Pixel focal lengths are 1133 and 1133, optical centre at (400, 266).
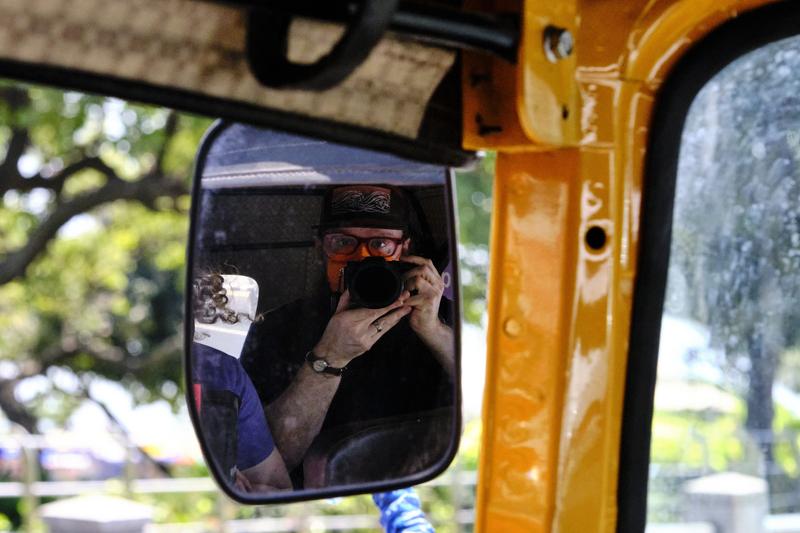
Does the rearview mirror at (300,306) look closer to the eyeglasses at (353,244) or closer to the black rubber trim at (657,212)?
the eyeglasses at (353,244)

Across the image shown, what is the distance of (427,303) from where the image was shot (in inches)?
53.4

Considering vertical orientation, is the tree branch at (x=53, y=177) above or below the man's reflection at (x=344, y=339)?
above

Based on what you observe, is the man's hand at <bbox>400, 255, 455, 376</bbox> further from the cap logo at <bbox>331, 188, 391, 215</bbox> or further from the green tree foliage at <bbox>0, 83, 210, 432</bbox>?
the green tree foliage at <bbox>0, 83, 210, 432</bbox>

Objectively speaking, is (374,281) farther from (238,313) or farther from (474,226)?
(474,226)

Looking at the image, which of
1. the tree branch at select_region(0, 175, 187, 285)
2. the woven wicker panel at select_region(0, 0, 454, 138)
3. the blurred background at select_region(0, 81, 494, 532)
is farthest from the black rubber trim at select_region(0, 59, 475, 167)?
the tree branch at select_region(0, 175, 187, 285)

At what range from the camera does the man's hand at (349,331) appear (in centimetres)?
129

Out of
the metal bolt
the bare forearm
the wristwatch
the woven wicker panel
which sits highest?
the metal bolt

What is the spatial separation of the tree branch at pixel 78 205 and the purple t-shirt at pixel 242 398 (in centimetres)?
938

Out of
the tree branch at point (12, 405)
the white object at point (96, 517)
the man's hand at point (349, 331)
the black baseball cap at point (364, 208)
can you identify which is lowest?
the tree branch at point (12, 405)

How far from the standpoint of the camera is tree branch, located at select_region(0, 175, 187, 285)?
10.3 m

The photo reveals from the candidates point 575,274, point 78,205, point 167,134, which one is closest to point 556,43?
point 575,274

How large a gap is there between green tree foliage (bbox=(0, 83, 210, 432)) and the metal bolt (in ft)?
24.2

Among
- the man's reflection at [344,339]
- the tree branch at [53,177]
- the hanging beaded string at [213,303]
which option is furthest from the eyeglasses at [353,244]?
the tree branch at [53,177]

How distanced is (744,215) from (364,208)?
49 cm
